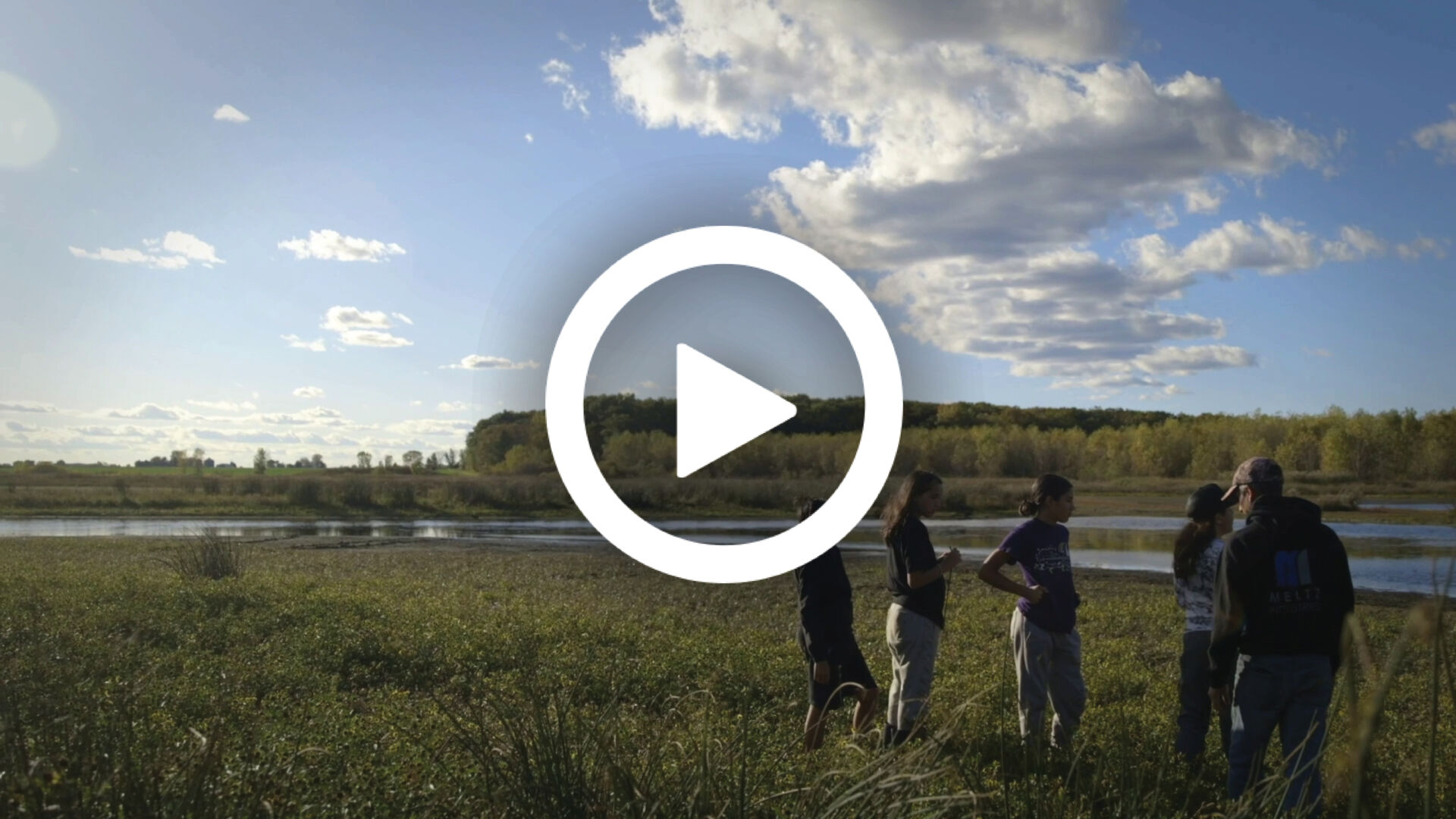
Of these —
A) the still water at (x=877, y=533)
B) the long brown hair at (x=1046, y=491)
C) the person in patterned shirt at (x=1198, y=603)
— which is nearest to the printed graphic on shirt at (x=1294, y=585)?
the person in patterned shirt at (x=1198, y=603)

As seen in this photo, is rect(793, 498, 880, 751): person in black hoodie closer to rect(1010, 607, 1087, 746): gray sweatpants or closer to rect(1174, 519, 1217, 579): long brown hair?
rect(1010, 607, 1087, 746): gray sweatpants

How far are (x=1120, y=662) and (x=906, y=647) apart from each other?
6656 millimetres

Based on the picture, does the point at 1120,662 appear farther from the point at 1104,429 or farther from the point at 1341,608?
the point at 1104,429

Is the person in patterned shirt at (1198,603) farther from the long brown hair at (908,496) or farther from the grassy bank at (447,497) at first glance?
the grassy bank at (447,497)

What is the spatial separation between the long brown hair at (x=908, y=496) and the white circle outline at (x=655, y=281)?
2.86 ft

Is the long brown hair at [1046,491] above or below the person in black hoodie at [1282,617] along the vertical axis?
above

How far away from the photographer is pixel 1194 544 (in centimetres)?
676

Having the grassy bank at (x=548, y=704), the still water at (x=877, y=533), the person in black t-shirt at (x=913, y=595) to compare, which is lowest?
the still water at (x=877, y=533)

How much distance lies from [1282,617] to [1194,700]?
182 cm

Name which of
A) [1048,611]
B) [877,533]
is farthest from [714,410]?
[877,533]

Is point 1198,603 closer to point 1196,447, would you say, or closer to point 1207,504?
point 1207,504

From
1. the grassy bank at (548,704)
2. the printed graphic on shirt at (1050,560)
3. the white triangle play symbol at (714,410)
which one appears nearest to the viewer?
the grassy bank at (548,704)

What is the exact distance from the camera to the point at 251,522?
53281mm

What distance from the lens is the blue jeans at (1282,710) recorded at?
16.7ft
